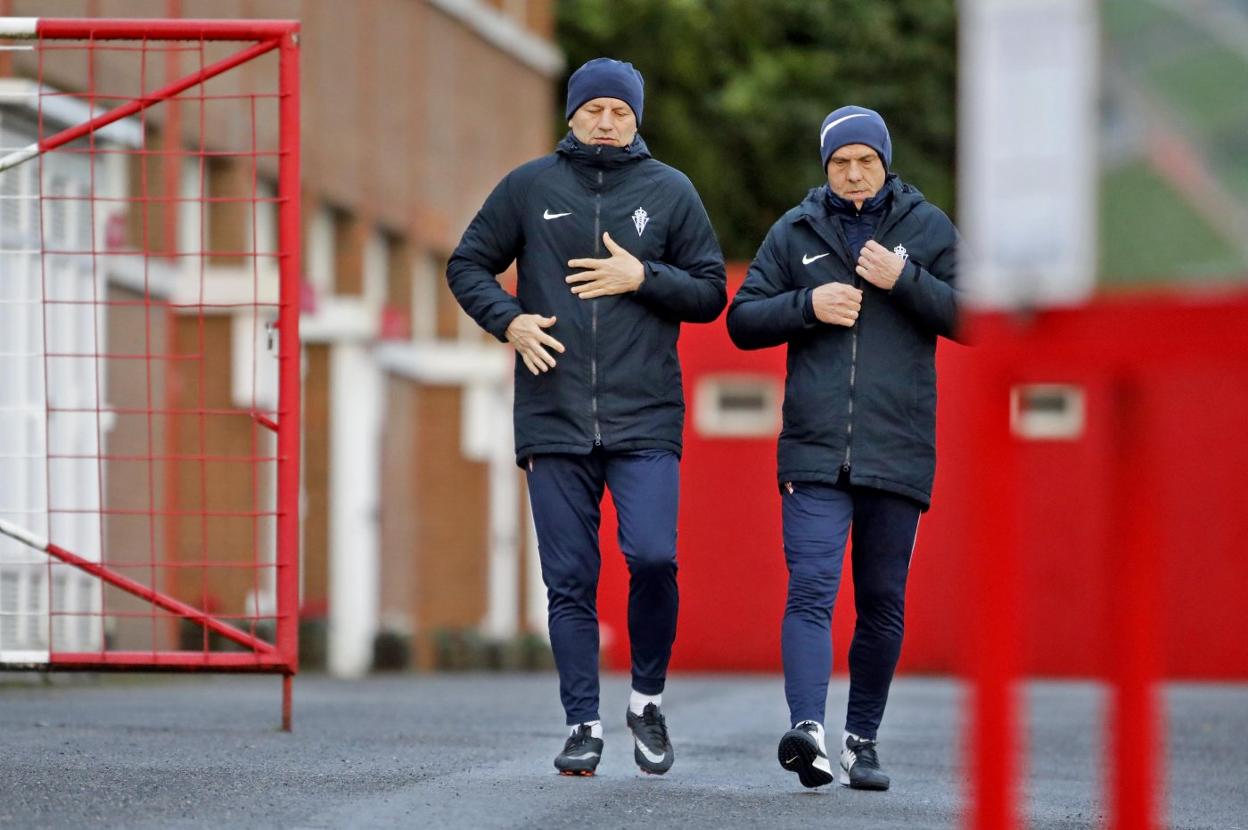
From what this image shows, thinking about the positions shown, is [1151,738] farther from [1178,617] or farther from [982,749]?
[1178,617]

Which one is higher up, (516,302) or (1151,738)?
(516,302)

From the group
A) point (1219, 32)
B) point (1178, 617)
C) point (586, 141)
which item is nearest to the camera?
point (1219, 32)

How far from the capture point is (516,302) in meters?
7.58

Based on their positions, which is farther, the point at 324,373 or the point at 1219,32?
the point at 324,373

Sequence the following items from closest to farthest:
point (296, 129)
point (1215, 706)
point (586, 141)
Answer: point (586, 141), point (296, 129), point (1215, 706)

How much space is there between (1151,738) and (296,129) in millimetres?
5311

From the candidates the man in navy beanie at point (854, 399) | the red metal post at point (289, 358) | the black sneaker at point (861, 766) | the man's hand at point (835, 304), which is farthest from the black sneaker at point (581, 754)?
the red metal post at point (289, 358)

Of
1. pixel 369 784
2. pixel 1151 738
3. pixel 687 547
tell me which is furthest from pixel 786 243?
pixel 687 547

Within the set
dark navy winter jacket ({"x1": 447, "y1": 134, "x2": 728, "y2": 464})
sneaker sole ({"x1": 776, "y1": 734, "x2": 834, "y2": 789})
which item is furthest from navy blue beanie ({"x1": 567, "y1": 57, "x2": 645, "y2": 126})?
sneaker sole ({"x1": 776, "y1": 734, "x2": 834, "y2": 789})

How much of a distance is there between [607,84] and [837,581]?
1465 millimetres

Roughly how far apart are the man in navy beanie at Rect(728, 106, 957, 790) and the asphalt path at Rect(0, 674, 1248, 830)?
32cm

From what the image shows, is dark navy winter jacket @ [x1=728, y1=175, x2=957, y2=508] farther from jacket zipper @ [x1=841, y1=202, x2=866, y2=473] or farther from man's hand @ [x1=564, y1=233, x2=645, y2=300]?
man's hand @ [x1=564, y1=233, x2=645, y2=300]

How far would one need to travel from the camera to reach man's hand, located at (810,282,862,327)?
23.7ft

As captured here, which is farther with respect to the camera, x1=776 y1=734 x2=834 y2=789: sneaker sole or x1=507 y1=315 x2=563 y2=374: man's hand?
x1=507 y1=315 x2=563 y2=374: man's hand
